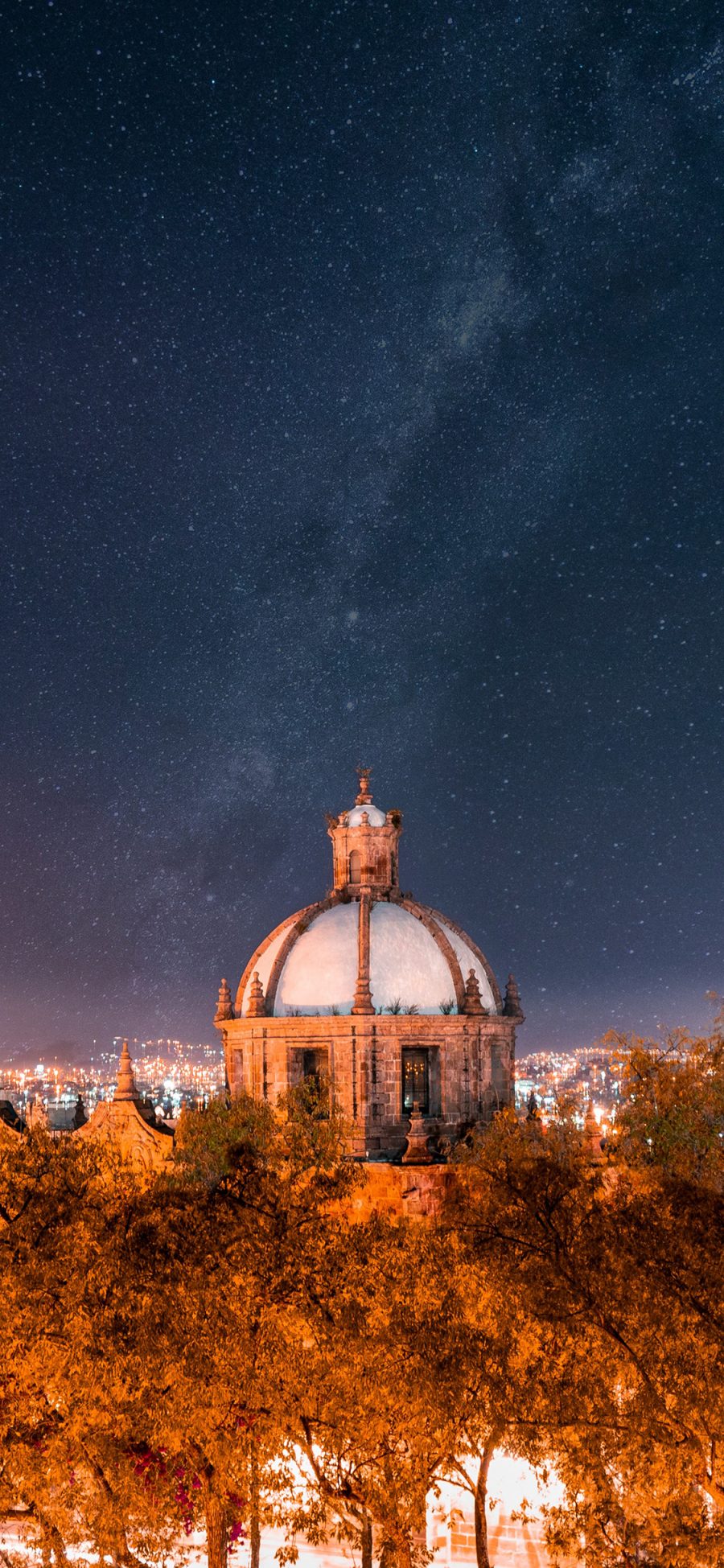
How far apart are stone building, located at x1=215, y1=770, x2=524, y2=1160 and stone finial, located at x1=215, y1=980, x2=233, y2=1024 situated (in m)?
0.24

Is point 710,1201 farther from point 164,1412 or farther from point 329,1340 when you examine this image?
point 164,1412

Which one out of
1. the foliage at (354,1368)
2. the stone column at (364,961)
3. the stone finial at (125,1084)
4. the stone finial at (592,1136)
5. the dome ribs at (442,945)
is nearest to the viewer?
the foliage at (354,1368)

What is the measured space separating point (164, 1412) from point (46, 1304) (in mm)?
3078

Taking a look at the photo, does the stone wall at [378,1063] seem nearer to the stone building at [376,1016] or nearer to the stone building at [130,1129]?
the stone building at [376,1016]

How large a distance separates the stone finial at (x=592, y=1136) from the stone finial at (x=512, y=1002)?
505 cm

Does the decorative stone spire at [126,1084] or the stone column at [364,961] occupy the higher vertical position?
the stone column at [364,961]

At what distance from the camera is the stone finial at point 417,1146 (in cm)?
4234

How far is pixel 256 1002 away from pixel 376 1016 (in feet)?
15.9

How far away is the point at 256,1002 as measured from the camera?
4778cm

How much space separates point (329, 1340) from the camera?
21625 mm

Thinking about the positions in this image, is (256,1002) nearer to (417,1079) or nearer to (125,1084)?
(125,1084)

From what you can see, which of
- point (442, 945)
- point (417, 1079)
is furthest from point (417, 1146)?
point (442, 945)

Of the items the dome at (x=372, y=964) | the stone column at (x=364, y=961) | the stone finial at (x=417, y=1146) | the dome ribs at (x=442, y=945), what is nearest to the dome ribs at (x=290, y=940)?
the dome at (x=372, y=964)

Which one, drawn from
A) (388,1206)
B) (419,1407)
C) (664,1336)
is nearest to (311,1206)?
(419,1407)
